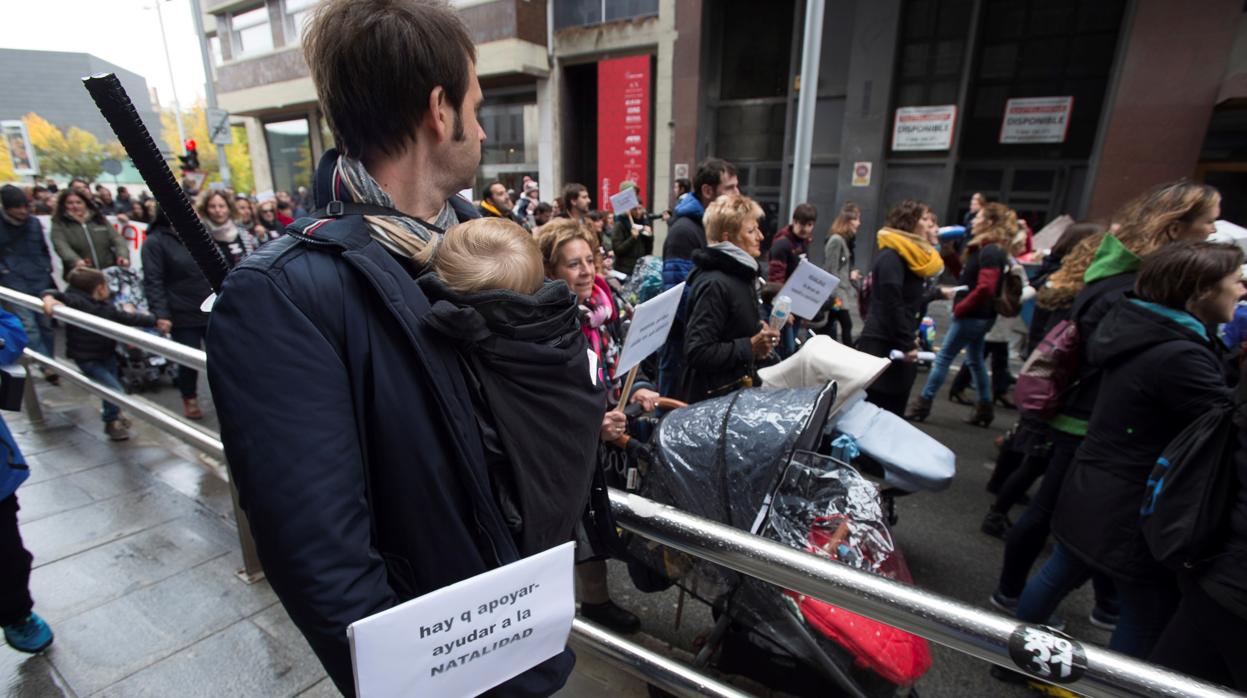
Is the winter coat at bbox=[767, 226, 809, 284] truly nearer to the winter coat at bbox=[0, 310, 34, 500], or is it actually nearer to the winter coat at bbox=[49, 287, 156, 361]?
the winter coat at bbox=[0, 310, 34, 500]

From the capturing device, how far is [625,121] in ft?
47.9

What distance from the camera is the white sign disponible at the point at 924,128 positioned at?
38.2ft

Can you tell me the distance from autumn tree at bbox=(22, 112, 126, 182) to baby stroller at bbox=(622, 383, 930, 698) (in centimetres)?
6250

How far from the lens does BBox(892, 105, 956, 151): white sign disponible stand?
11.6 meters

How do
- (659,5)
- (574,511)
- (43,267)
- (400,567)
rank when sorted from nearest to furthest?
(400,567) < (574,511) < (43,267) < (659,5)

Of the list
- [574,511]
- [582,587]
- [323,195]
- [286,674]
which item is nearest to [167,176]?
[323,195]

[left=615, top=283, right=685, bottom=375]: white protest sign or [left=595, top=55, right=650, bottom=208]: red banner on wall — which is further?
[left=595, top=55, right=650, bottom=208]: red banner on wall

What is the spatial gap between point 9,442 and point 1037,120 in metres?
14.6

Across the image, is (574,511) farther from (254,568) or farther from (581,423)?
(254,568)

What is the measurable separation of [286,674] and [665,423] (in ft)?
5.95

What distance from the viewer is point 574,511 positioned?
1187 mm

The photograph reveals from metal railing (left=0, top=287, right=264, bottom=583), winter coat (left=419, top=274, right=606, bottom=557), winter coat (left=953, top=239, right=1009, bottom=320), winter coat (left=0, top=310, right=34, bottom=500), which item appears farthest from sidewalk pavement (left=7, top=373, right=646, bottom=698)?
winter coat (left=953, top=239, right=1009, bottom=320)

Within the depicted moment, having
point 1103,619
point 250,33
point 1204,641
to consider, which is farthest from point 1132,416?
point 250,33

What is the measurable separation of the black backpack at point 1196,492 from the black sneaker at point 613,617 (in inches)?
77.0
